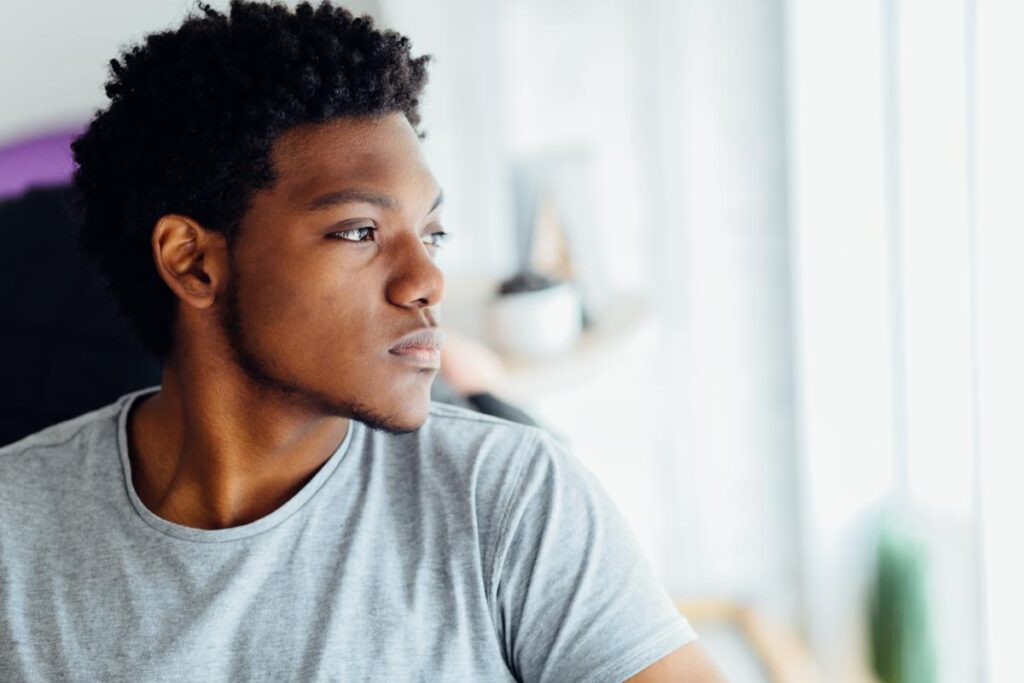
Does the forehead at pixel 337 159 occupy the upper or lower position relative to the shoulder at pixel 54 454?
upper

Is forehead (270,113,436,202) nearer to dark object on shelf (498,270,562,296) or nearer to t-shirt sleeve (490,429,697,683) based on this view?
t-shirt sleeve (490,429,697,683)

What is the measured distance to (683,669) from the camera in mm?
920

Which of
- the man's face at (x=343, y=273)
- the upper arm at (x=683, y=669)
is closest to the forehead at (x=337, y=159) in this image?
the man's face at (x=343, y=273)

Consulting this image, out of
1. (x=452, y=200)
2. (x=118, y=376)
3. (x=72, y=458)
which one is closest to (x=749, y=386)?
(x=452, y=200)

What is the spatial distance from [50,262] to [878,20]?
4.64 ft

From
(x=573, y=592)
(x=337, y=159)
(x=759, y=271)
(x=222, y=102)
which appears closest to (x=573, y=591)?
(x=573, y=592)

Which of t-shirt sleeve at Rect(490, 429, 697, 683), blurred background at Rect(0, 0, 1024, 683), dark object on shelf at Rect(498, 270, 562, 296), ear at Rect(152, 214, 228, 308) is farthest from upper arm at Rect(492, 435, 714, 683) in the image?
dark object on shelf at Rect(498, 270, 562, 296)

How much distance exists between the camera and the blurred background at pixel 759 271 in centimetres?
156

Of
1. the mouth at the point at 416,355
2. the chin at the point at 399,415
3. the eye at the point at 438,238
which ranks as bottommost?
the chin at the point at 399,415

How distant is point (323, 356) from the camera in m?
0.98

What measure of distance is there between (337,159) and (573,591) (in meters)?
0.44

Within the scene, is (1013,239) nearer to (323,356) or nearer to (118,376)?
(323,356)

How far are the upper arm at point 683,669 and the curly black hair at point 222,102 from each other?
21.4 inches

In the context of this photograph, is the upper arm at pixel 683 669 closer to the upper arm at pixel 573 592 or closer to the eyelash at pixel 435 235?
the upper arm at pixel 573 592
